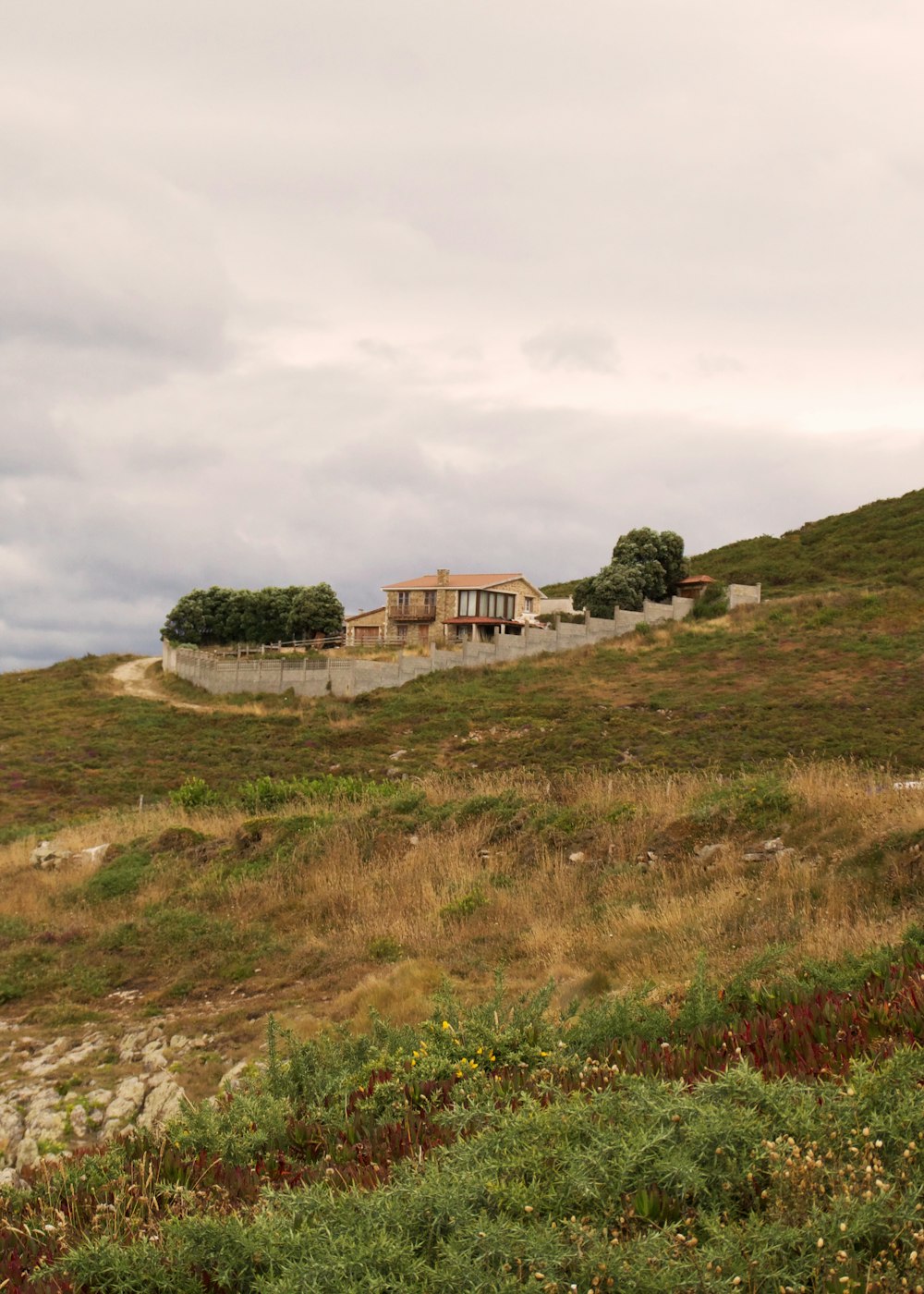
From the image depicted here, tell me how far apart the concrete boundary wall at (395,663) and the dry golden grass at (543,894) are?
28317mm

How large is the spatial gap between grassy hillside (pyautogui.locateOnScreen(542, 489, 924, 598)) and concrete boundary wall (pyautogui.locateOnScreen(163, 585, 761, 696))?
8.98 m

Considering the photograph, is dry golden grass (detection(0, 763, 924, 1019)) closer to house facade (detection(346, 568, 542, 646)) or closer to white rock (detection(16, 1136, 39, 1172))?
white rock (detection(16, 1136, 39, 1172))

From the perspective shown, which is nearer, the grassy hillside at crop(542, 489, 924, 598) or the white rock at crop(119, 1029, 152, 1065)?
the white rock at crop(119, 1029, 152, 1065)


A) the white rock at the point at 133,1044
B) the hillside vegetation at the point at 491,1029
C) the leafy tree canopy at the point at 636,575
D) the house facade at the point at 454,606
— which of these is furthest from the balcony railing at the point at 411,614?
the white rock at the point at 133,1044

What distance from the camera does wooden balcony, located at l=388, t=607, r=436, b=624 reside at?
6675cm

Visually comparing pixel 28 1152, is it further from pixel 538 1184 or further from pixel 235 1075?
pixel 538 1184

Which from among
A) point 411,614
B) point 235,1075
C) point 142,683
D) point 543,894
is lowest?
point 235,1075

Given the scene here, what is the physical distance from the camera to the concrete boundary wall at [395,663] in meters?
46.0

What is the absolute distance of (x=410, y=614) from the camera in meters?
67.3

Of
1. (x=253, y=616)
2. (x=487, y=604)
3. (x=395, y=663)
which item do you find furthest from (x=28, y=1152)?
(x=253, y=616)

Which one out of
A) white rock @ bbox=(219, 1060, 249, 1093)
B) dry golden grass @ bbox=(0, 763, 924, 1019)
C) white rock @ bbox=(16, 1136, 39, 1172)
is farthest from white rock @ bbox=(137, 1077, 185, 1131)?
dry golden grass @ bbox=(0, 763, 924, 1019)

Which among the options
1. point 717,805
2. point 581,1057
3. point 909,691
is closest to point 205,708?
point 909,691

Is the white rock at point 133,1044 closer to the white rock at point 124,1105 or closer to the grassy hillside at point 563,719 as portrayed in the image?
the white rock at point 124,1105

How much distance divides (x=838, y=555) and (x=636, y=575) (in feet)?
61.6
